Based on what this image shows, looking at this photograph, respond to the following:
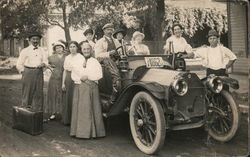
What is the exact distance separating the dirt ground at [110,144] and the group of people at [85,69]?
0.91ft

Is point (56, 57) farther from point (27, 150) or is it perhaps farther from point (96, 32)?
point (27, 150)

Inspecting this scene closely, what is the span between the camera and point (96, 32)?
567cm

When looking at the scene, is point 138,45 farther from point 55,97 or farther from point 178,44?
point 55,97

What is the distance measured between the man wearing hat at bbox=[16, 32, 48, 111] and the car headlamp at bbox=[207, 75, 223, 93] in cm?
299

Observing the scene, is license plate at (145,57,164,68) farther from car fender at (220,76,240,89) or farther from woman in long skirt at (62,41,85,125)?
woman in long skirt at (62,41,85,125)

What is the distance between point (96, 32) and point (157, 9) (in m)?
1.30

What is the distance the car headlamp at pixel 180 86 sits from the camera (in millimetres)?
3717

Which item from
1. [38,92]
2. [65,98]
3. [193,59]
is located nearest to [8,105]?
[38,92]

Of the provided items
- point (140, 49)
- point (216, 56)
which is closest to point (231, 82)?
point (216, 56)

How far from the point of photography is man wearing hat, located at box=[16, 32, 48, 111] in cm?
553

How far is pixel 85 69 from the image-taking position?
4.61 metres

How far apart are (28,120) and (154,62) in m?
2.08

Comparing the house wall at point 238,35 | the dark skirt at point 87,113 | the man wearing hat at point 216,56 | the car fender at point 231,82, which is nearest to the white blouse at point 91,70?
the dark skirt at point 87,113

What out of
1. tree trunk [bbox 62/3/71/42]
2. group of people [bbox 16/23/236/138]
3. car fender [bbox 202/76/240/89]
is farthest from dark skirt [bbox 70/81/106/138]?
car fender [bbox 202/76/240/89]
